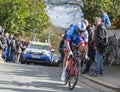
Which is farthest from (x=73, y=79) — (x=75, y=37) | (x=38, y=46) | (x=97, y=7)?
(x=97, y=7)

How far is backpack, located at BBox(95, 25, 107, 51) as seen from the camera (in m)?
18.1

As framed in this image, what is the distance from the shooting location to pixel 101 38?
59.6ft

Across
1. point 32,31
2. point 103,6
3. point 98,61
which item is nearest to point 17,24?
point 32,31

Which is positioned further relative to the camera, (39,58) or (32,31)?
(32,31)

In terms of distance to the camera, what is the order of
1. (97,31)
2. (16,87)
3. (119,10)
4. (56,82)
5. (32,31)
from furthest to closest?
(32,31) < (119,10) < (97,31) < (56,82) < (16,87)

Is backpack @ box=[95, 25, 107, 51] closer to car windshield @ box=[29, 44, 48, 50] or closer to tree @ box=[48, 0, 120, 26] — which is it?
car windshield @ box=[29, 44, 48, 50]

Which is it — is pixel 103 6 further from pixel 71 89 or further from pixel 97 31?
pixel 71 89

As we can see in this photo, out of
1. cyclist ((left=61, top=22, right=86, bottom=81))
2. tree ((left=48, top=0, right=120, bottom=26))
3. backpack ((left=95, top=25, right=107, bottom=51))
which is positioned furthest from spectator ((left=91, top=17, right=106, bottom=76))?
tree ((left=48, top=0, right=120, bottom=26))

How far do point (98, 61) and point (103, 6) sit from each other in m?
19.5

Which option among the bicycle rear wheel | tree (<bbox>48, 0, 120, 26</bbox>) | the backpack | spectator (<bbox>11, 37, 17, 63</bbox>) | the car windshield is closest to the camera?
the bicycle rear wheel

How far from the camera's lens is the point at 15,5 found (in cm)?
5475

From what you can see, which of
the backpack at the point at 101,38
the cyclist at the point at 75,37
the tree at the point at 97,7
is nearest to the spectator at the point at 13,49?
the tree at the point at 97,7

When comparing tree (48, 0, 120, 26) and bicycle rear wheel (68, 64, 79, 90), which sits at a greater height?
tree (48, 0, 120, 26)

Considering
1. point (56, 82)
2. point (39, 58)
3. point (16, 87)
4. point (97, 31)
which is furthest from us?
point (39, 58)
